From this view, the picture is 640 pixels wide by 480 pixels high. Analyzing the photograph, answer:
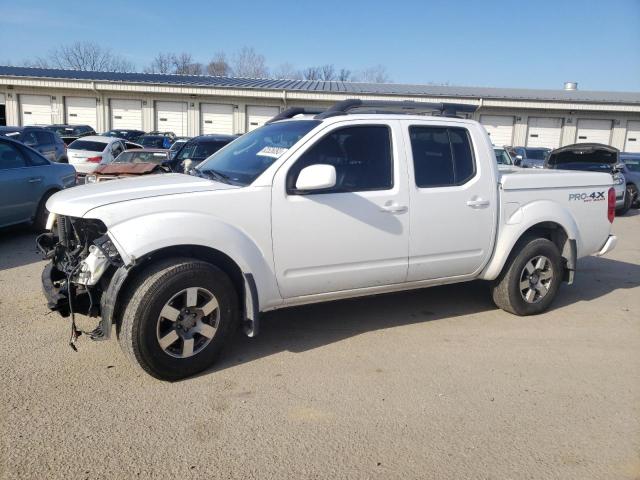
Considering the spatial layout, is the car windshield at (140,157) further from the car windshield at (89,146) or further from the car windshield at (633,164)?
the car windshield at (633,164)

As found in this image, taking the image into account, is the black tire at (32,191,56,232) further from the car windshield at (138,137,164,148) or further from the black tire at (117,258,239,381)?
the car windshield at (138,137,164,148)

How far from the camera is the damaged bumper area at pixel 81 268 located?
137 inches

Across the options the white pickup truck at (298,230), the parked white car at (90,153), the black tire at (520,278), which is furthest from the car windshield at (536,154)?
the black tire at (520,278)

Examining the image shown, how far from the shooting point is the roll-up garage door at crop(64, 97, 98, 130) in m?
32.3

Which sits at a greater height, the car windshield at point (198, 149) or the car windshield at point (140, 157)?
the car windshield at point (198, 149)

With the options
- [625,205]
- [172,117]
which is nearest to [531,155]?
[625,205]

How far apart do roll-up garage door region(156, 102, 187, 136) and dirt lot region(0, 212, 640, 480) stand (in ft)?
93.7

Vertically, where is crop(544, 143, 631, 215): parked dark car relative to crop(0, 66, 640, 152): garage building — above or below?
below

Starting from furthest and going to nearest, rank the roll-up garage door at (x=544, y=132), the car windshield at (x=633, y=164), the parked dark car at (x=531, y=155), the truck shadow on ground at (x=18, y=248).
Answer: the roll-up garage door at (x=544, y=132) → the parked dark car at (x=531, y=155) → the car windshield at (x=633, y=164) → the truck shadow on ground at (x=18, y=248)

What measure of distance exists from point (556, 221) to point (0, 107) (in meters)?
36.3

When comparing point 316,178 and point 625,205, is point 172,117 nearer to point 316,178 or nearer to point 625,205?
point 625,205

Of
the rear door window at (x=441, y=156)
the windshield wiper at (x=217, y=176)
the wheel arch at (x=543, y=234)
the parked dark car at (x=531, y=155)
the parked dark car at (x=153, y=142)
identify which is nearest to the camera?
the windshield wiper at (x=217, y=176)

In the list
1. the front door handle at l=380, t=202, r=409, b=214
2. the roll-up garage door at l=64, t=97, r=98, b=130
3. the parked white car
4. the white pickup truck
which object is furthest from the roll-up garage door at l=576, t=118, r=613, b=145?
the front door handle at l=380, t=202, r=409, b=214

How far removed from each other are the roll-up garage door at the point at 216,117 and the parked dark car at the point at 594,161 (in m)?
21.4
